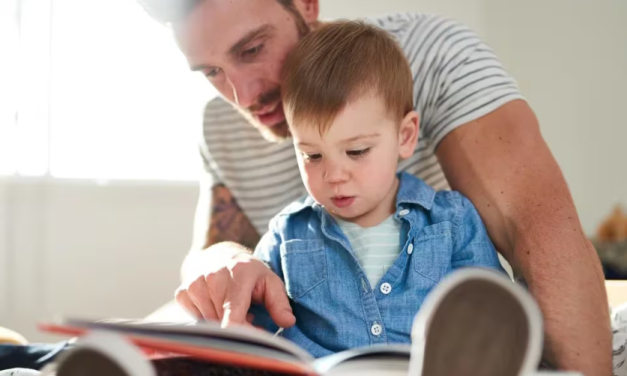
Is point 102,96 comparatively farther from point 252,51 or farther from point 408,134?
point 408,134

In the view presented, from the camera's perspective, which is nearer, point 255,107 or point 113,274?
point 255,107

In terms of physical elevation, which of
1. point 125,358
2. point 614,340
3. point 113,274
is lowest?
point 113,274

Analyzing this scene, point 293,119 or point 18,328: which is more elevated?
point 293,119

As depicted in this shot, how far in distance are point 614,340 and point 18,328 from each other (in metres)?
2.72

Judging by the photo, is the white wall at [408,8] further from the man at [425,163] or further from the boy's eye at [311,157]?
the boy's eye at [311,157]

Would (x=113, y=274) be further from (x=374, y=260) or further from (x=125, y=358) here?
(x=125, y=358)

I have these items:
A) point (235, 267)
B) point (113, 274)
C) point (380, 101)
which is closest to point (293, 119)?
point (380, 101)

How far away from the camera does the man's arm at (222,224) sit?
178cm

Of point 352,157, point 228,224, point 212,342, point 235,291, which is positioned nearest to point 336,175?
point 352,157

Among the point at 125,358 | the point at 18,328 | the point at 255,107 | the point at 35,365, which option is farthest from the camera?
the point at 18,328

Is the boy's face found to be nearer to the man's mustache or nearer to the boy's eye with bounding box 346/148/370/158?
the boy's eye with bounding box 346/148/370/158

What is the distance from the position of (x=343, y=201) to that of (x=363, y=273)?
0.42 ft

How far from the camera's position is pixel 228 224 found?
→ 1.79 meters

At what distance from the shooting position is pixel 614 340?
50.1 inches
